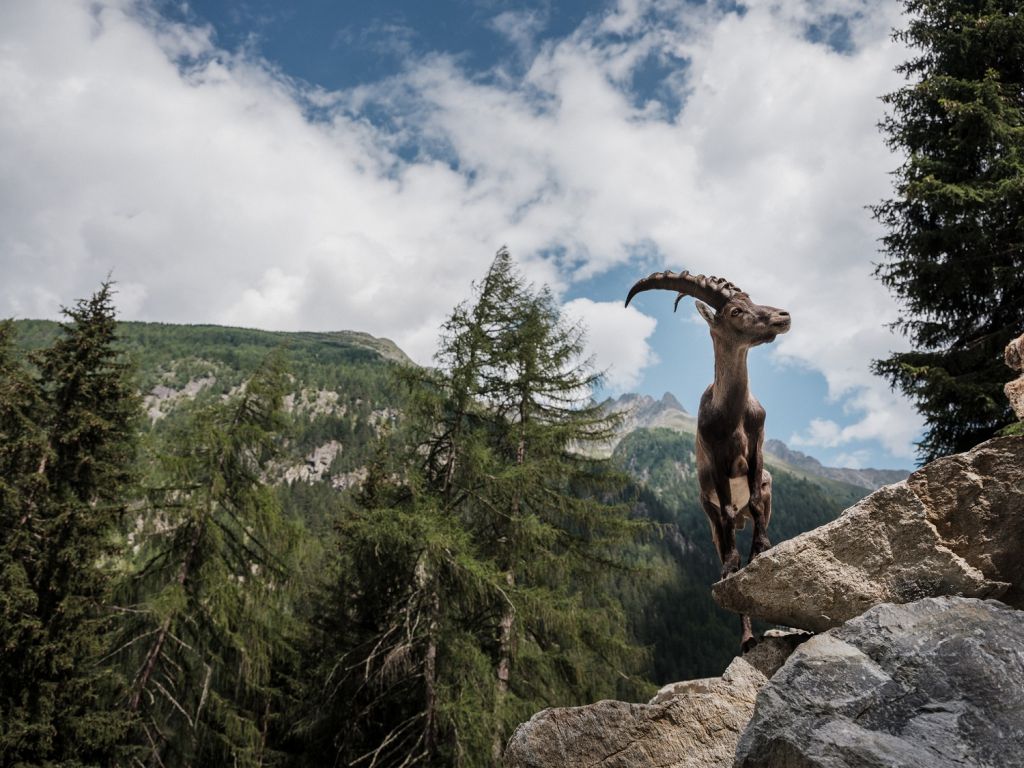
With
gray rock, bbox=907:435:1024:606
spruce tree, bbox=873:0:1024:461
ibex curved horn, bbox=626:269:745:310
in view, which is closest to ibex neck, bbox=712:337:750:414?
ibex curved horn, bbox=626:269:745:310

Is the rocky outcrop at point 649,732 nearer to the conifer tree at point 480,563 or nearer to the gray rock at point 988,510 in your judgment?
the gray rock at point 988,510

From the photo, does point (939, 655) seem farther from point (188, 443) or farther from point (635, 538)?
point (188, 443)

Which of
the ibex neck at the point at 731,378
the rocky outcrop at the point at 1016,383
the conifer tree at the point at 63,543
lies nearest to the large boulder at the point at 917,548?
the rocky outcrop at the point at 1016,383

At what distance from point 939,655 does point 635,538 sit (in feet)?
39.3

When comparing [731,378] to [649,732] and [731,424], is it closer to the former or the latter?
[731,424]

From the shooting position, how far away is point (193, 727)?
11539 mm

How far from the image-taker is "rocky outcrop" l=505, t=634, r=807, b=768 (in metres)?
3.70

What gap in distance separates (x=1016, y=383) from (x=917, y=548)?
1153mm

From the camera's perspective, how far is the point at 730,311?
4137 mm

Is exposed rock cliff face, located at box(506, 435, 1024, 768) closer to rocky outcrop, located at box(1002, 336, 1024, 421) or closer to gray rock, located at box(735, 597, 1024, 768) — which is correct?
gray rock, located at box(735, 597, 1024, 768)

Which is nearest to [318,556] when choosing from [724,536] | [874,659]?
[724,536]

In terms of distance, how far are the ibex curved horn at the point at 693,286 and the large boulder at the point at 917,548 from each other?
1579mm

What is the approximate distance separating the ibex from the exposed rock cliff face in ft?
1.94

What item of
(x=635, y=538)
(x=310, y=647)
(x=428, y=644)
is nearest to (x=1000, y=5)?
(x=635, y=538)
